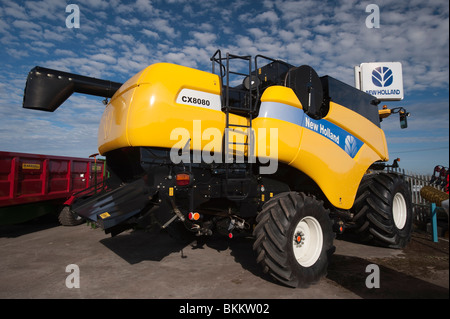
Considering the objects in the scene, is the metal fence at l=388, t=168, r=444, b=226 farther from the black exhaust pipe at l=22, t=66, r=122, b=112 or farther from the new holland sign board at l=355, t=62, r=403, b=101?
the black exhaust pipe at l=22, t=66, r=122, b=112

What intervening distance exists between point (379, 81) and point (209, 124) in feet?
27.3

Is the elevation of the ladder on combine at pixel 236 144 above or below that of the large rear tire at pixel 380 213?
above

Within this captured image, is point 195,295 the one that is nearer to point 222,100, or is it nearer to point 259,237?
point 259,237

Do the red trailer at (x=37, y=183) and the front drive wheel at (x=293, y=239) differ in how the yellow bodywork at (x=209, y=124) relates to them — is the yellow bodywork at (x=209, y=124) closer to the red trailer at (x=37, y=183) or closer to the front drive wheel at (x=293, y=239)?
the front drive wheel at (x=293, y=239)

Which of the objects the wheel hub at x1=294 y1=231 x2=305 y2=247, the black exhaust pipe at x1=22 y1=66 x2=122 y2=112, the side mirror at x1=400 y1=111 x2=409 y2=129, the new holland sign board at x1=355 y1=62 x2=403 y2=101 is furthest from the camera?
the new holland sign board at x1=355 y1=62 x2=403 y2=101

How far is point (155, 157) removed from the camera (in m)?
3.95

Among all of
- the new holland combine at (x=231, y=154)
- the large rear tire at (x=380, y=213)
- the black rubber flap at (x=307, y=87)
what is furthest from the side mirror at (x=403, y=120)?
the black rubber flap at (x=307, y=87)

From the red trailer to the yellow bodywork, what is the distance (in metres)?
2.82

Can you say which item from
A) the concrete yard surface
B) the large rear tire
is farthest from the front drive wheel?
the large rear tire

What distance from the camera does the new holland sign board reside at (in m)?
9.90

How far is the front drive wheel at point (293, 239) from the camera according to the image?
3.79 meters

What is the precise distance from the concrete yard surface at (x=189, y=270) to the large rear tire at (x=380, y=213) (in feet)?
0.82

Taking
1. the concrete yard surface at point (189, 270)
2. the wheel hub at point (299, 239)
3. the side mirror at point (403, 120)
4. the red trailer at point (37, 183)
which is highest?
the side mirror at point (403, 120)
